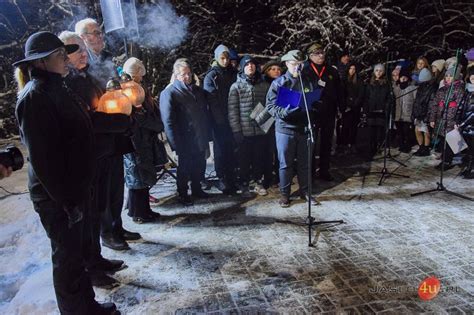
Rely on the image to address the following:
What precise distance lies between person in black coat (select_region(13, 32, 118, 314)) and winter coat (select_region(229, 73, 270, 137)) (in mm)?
3651

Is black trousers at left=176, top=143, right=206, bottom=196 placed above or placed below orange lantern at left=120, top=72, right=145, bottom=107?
below

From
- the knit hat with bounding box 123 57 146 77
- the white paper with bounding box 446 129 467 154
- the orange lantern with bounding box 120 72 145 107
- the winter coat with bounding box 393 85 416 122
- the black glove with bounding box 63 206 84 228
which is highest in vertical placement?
the knit hat with bounding box 123 57 146 77

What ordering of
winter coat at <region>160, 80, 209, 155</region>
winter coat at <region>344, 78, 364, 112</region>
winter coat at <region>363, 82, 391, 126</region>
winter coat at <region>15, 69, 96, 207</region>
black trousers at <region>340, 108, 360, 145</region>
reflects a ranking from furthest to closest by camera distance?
black trousers at <region>340, 108, 360, 145</region>
winter coat at <region>344, 78, 364, 112</region>
winter coat at <region>363, 82, 391, 126</region>
winter coat at <region>160, 80, 209, 155</region>
winter coat at <region>15, 69, 96, 207</region>

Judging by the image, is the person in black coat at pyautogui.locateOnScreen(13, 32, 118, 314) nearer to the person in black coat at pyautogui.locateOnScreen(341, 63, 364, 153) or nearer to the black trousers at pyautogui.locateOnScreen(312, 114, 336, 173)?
the black trousers at pyautogui.locateOnScreen(312, 114, 336, 173)

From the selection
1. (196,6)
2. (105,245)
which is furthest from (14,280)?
(196,6)

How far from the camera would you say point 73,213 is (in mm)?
2703

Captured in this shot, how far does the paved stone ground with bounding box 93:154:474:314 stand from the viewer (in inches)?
134

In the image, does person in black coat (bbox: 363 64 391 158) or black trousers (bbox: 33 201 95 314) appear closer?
black trousers (bbox: 33 201 95 314)

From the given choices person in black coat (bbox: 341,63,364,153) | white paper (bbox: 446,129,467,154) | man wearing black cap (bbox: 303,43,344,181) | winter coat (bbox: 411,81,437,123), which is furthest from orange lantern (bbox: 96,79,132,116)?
winter coat (bbox: 411,81,437,123)

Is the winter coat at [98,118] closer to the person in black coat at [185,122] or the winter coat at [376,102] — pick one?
the person in black coat at [185,122]

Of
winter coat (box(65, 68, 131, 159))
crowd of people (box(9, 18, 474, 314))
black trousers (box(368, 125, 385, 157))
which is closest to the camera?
crowd of people (box(9, 18, 474, 314))

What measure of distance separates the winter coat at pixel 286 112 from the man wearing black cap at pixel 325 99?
0.85 meters

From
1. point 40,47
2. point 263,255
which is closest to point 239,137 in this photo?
point 263,255

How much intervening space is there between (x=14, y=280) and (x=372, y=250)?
13.5 ft
